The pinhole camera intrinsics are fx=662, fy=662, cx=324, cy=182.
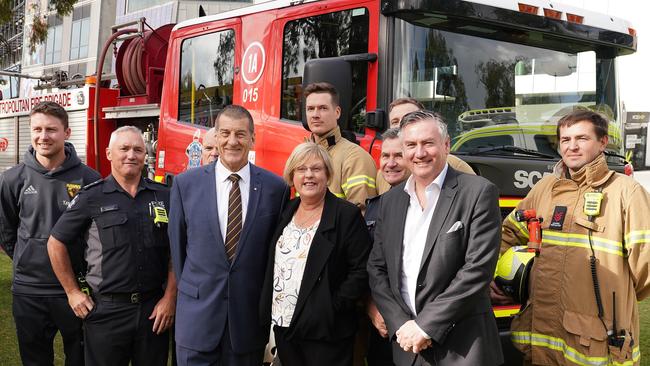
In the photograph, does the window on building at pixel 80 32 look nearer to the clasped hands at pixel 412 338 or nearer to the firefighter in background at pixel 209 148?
the firefighter in background at pixel 209 148

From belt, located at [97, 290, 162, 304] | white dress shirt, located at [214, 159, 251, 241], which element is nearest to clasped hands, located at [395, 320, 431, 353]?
white dress shirt, located at [214, 159, 251, 241]

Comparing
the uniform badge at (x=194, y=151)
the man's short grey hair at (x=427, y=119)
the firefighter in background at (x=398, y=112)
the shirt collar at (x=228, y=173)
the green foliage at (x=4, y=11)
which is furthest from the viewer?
the green foliage at (x=4, y=11)

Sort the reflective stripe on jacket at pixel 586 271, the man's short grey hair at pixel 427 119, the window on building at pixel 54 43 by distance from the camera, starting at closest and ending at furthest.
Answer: the man's short grey hair at pixel 427 119 → the reflective stripe on jacket at pixel 586 271 → the window on building at pixel 54 43

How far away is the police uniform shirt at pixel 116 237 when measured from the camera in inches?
123

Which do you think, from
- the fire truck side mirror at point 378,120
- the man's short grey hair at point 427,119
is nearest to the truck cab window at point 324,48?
the fire truck side mirror at point 378,120

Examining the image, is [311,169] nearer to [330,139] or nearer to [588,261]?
[330,139]

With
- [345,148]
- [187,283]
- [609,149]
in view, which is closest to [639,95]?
[609,149]

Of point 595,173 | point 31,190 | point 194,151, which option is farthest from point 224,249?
point 194,151

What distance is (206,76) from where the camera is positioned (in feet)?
16.4

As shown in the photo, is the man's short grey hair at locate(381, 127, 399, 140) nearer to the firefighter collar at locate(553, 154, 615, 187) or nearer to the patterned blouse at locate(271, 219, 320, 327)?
the patterned blouse at locate(271, 219, 320, 327)

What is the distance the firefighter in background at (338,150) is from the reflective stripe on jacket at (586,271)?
0.88 metres

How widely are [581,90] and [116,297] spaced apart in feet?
10.4

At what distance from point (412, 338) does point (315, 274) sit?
52cm

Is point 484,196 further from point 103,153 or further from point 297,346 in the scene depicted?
point 103,153
